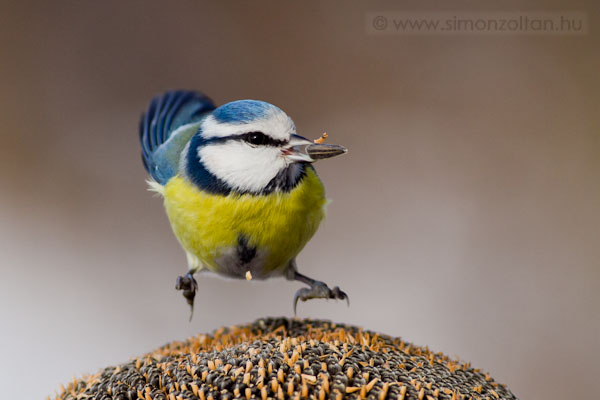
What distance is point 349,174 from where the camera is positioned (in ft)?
12.5

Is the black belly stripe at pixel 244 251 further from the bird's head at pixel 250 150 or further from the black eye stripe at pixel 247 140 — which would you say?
the black eye stripe at pixel 247 140

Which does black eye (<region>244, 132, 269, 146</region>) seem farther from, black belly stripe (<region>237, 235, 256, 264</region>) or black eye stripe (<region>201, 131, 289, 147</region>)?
black belly stripe (<region>237, 235, 256, 264</region>)

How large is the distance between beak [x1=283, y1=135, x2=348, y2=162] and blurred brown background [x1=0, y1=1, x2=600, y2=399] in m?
1.98

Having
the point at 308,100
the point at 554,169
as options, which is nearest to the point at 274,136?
the point at 308,100

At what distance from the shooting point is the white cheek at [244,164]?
1595mm

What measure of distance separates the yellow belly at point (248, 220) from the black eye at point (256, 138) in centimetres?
16

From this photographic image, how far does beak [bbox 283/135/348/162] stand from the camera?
1404 millimetres

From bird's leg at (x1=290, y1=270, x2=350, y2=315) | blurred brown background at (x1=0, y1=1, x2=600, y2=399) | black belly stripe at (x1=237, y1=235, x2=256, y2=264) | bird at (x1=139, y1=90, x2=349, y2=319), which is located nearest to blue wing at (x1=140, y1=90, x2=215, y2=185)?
bird at (x1=139, y1=90, x2=349, y2=319)

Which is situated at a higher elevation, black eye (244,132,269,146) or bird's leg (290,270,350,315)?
black eye (244,132,269,146)

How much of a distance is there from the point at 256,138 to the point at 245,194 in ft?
0.59

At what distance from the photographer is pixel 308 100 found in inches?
143

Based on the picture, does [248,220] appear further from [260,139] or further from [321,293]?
[321,293]

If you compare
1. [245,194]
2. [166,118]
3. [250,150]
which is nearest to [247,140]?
[250,150]

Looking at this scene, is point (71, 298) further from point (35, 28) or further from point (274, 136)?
point (274, 136)
